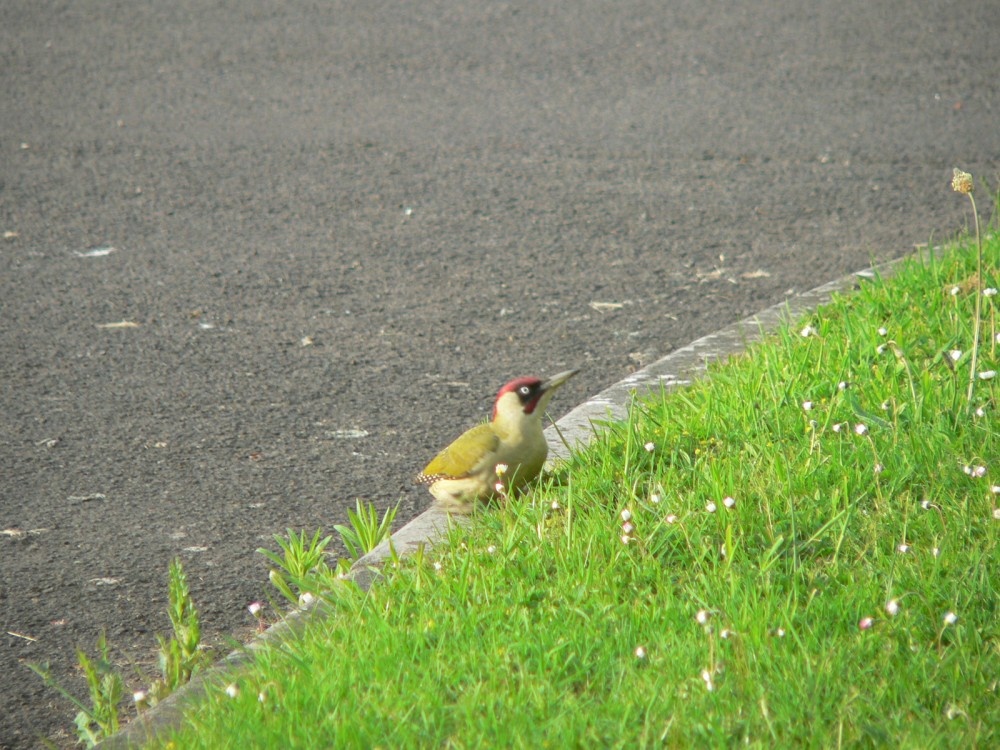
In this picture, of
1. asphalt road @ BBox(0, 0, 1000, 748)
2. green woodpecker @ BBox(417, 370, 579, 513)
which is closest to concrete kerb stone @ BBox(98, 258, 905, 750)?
green woodpecker @ BBox(417, 370, 579, 513)

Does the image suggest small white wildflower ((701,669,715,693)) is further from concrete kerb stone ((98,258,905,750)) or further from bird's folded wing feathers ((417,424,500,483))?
bird's folded wing feathers ((417,424,500,483))

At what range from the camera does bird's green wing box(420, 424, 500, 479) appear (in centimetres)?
384

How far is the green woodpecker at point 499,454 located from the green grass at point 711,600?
0.37 ft

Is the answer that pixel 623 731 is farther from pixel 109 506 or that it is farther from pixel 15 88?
pixel 15 88

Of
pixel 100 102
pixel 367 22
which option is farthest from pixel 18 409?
pixel 367 22

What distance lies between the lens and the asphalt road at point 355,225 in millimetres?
4168

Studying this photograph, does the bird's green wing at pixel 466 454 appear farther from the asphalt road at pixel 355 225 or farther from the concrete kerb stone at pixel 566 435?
the asphalt road at pixel 355 225

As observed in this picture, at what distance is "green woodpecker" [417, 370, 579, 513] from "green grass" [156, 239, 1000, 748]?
0.37 feet

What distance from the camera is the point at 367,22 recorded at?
11000 millimetres

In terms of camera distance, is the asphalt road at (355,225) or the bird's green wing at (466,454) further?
the asphalt road at (355,225)

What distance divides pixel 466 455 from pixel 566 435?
633mm

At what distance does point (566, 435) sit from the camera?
4.38m

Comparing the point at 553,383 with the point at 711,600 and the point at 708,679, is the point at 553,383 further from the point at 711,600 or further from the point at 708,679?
the point at 708,679

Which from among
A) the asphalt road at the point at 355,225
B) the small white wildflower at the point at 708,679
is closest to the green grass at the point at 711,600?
the small white wildflower at the point at 708,679
